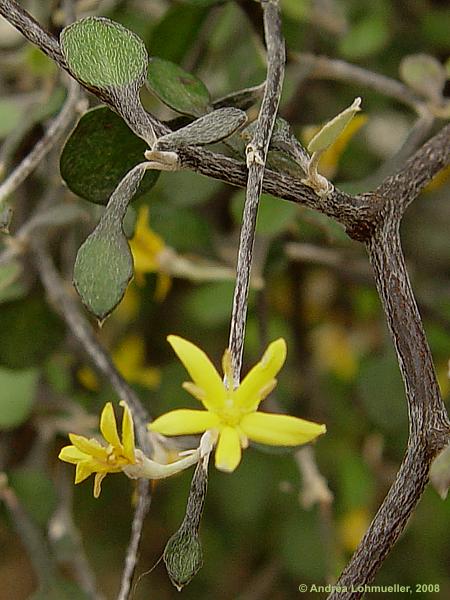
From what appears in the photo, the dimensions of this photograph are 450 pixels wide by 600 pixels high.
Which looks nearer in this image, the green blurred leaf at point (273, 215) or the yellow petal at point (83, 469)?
the yellow petal at point (83, 469)

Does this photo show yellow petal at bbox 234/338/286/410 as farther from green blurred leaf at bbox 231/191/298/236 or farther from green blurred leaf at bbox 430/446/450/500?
green blurred leaf at bbox 231/191/298/236

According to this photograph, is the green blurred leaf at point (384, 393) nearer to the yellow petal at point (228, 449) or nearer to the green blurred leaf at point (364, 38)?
the green blurred leaf at point (364, 38)

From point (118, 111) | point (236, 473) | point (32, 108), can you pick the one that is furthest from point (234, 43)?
point (118, 111)

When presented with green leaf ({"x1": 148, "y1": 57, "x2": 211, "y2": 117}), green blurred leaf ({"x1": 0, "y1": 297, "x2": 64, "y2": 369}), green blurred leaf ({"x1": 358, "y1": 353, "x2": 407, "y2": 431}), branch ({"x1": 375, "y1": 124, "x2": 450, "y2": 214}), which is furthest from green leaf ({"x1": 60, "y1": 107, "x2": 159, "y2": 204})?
green blurred leaf ({"x1": 358, "y1": 353, "x2": 407, "y2": 431})

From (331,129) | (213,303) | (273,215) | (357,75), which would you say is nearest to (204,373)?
(331,129)

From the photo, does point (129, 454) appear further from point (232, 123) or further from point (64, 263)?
point (64, 263)

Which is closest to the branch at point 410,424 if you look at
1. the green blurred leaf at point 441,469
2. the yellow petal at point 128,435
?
the green blurred leaf at point 441,469
